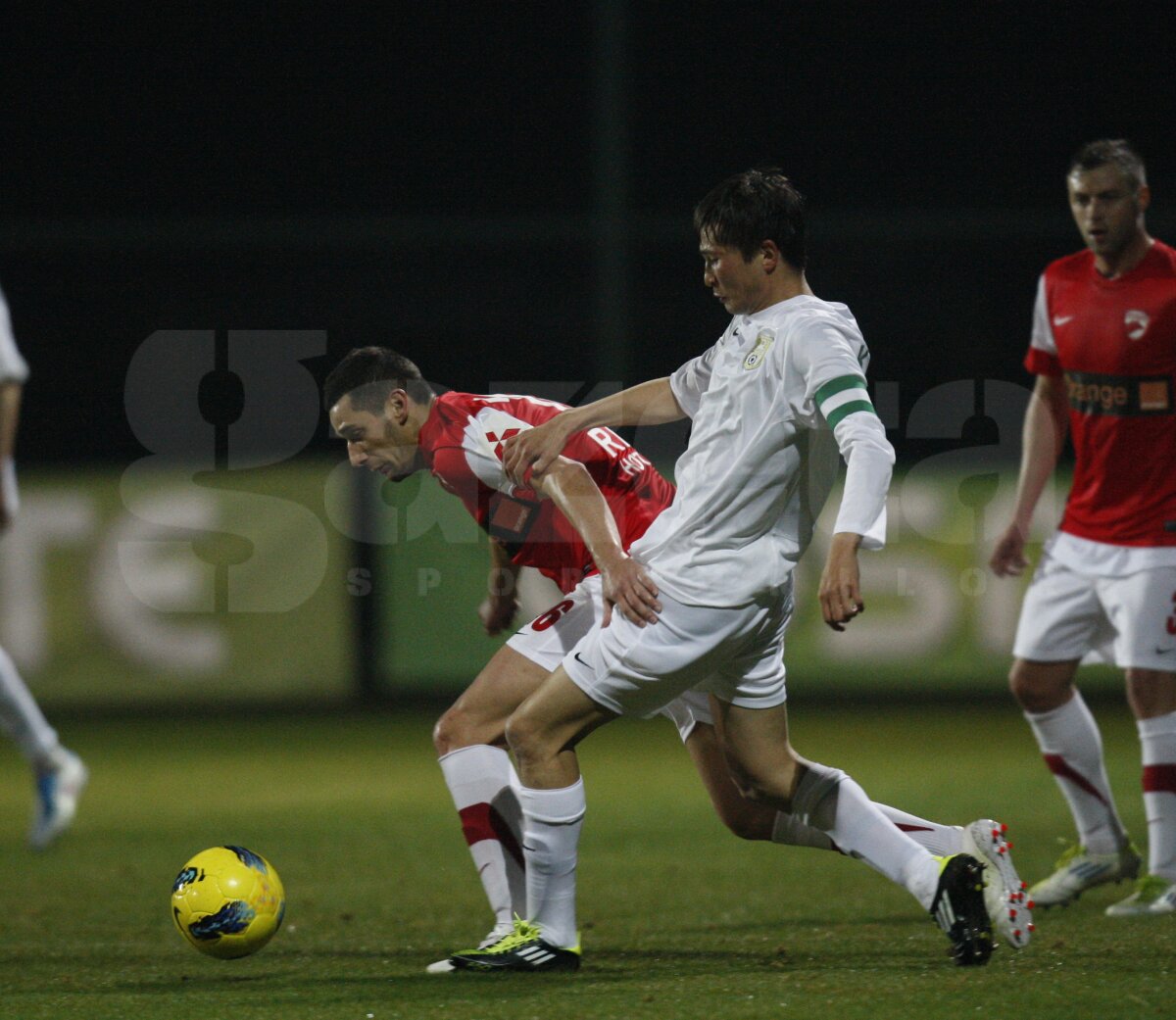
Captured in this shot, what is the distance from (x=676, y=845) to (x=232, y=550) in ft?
16.5

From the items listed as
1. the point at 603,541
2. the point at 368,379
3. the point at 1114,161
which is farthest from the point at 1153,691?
the point at 368,379

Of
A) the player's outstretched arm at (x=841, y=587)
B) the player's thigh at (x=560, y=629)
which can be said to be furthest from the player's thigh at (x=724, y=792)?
the player's outstretched arm at (x=841, y=587)

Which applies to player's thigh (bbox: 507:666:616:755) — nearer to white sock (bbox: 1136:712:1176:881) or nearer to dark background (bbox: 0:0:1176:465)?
white sock (bbox: 1136:712:1176:881)

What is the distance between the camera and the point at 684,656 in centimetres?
429

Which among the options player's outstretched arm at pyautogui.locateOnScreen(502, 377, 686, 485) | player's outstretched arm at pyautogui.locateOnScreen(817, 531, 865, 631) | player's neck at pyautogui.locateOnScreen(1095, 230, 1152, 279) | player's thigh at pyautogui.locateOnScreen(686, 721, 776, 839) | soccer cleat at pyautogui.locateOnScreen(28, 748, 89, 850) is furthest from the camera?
player's neck at pyautogui.locateOnScreen(1095, 230, 1152, 279)

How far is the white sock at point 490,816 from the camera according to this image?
495cm

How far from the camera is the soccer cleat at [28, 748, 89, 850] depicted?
5582 millimetres

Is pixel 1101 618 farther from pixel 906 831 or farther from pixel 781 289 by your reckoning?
pixel 781 289

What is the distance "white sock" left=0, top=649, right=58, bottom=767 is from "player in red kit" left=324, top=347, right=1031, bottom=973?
1.43m

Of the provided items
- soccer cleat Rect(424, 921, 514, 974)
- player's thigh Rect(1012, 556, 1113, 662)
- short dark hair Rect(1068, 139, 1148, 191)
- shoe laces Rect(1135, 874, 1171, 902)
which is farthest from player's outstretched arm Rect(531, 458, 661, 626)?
shoe laces Rect(1135, 874, 1171, 902)

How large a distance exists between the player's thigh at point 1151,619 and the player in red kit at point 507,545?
1333mm

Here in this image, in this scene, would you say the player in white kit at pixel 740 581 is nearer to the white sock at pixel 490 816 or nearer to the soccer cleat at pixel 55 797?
the white sock at pixel 490 816

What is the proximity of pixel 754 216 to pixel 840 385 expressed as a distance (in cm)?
54

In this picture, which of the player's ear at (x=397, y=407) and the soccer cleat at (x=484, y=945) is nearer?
the soccer cleat at (x=484, y=945)
